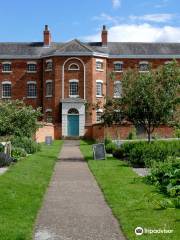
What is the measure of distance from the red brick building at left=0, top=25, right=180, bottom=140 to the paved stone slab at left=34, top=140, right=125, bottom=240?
41929mm

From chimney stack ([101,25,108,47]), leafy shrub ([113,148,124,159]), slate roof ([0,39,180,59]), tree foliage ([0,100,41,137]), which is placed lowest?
leafy shrub ([113,148,124,159])

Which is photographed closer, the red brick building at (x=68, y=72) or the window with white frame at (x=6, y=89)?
the red brick building at (x=68, y=72)

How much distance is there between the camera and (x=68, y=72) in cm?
6200

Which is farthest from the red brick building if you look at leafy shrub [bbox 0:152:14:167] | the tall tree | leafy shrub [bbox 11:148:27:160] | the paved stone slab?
the paved stone slab

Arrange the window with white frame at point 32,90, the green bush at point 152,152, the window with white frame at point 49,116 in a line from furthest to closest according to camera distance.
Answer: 1. the window with white frame at point 32,90
2. the window with white frame at point 49,116
3. the green bush at point 152,152

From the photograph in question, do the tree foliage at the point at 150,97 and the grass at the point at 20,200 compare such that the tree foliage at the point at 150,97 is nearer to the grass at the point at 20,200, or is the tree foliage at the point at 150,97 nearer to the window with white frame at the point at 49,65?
the grass at the point at 20,200

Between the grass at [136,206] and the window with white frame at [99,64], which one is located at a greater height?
the window with white frame at [99,64]

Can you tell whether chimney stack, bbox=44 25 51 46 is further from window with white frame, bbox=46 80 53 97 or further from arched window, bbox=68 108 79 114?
arched window, bbox=68 108 79 114

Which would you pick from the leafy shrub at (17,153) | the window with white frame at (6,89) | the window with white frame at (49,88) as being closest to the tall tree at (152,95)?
the leafy shrub at (17,153)

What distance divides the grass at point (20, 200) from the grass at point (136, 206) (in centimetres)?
173

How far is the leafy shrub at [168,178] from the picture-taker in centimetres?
1341

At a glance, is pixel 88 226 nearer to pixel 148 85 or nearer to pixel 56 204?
pixel 56 204

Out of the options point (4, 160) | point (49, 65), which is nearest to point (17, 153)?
point (4, 160)

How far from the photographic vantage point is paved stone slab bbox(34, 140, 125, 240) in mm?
9273
